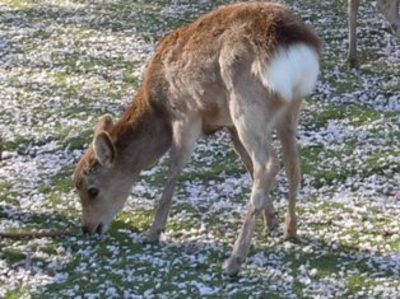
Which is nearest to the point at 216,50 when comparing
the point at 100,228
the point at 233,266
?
the point at 233,266

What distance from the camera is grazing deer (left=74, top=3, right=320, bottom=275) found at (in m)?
7.46

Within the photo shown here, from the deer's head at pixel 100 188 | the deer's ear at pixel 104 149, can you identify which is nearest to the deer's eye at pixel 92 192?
the deer's head at pixel 100 188

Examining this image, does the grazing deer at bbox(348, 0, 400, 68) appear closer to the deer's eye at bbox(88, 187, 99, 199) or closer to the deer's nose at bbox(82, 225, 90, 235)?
the deer's eye at bbox(88, 187, 99, 199)

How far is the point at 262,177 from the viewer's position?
25.0ft

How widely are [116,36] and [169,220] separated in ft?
28.3

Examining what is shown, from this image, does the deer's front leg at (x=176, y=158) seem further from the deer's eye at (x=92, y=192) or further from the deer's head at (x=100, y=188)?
the deer's eye at (x=92, y=192)

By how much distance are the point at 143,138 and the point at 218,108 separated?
3.35 feet

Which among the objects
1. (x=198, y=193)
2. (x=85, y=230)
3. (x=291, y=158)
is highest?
(x=198, y=193)

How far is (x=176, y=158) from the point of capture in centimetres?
845

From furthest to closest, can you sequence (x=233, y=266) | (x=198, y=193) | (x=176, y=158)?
(x=198, y=193)
(x=176, y=158)
(x=233, y=266)

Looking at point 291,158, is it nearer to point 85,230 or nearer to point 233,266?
point 233,266

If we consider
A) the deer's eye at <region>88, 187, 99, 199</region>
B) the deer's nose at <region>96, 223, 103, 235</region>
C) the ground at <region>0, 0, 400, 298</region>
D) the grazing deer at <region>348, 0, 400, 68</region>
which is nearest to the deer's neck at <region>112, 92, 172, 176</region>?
the deer's eye at <region>88, 187, 99, 199</region>

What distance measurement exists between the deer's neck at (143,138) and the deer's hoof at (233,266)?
1657 mm

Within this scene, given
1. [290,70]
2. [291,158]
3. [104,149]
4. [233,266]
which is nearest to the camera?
[290,70]
